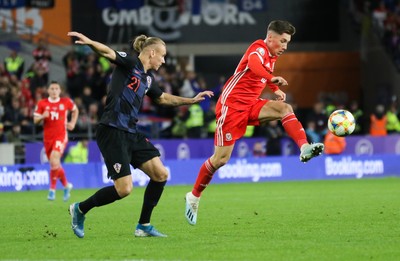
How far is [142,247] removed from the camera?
31.8 ft

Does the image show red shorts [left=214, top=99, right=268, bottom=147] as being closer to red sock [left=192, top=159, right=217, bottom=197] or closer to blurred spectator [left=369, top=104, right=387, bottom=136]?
red sock [left=192, top=159, right=217, bottom=197]

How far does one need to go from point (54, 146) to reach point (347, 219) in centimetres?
778

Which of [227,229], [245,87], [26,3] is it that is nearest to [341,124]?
[245,87]

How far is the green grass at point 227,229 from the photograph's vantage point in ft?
29.9

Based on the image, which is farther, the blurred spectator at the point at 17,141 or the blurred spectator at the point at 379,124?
the blurred spectator at the point at 379,124

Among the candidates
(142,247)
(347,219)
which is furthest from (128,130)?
(347,219)

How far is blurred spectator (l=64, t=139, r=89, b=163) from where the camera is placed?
81.3 ft

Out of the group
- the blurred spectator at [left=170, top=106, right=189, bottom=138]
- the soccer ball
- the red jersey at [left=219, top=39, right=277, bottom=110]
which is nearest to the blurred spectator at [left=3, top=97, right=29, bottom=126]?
the blurred spectator at [left=170, top=106, right=189, bottom=138]

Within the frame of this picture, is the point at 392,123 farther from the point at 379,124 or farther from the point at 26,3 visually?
the point at 26,3

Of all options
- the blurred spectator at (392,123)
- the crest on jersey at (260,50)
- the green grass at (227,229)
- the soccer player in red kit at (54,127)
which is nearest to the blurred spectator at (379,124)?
the blurred spectator at (392,123)

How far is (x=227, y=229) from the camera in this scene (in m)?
11.6

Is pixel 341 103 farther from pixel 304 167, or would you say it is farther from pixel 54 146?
pixel 54 146

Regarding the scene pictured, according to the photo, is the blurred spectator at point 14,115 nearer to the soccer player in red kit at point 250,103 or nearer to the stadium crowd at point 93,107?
the stadium crowd at point 93,107

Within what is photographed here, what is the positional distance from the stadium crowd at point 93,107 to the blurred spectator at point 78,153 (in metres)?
1.16
